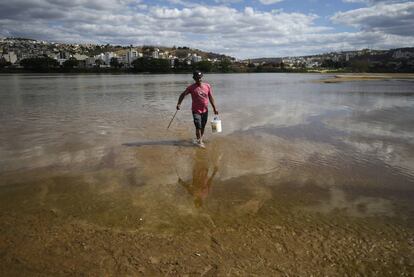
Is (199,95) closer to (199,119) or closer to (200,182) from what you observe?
(199,119)

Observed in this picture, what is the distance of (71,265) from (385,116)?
14861mm

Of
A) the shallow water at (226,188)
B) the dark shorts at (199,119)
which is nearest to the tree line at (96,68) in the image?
the shallow water at (226,188)

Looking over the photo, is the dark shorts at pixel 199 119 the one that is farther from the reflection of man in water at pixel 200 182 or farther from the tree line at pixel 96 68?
the tree line at pixel 96 68

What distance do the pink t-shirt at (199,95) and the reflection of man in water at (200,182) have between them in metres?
1.74

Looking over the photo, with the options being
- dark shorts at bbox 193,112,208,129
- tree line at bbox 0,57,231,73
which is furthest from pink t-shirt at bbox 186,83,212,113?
tree line at bbox 0,57,231,73

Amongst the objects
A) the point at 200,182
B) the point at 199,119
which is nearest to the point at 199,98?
the point at 199,119

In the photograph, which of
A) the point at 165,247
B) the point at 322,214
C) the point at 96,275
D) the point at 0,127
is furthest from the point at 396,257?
the point at 0,127

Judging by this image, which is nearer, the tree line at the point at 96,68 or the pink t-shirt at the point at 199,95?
the pink t-shirt at the point at 199,95

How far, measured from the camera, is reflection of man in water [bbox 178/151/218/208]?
18.3 feet

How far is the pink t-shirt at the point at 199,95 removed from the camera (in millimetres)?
8906

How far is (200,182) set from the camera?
6270mm

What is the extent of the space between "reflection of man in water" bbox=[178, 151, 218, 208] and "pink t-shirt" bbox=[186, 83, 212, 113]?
68.5 inches

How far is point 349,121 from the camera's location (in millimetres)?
13602

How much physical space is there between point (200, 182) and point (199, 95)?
3.26 metres
